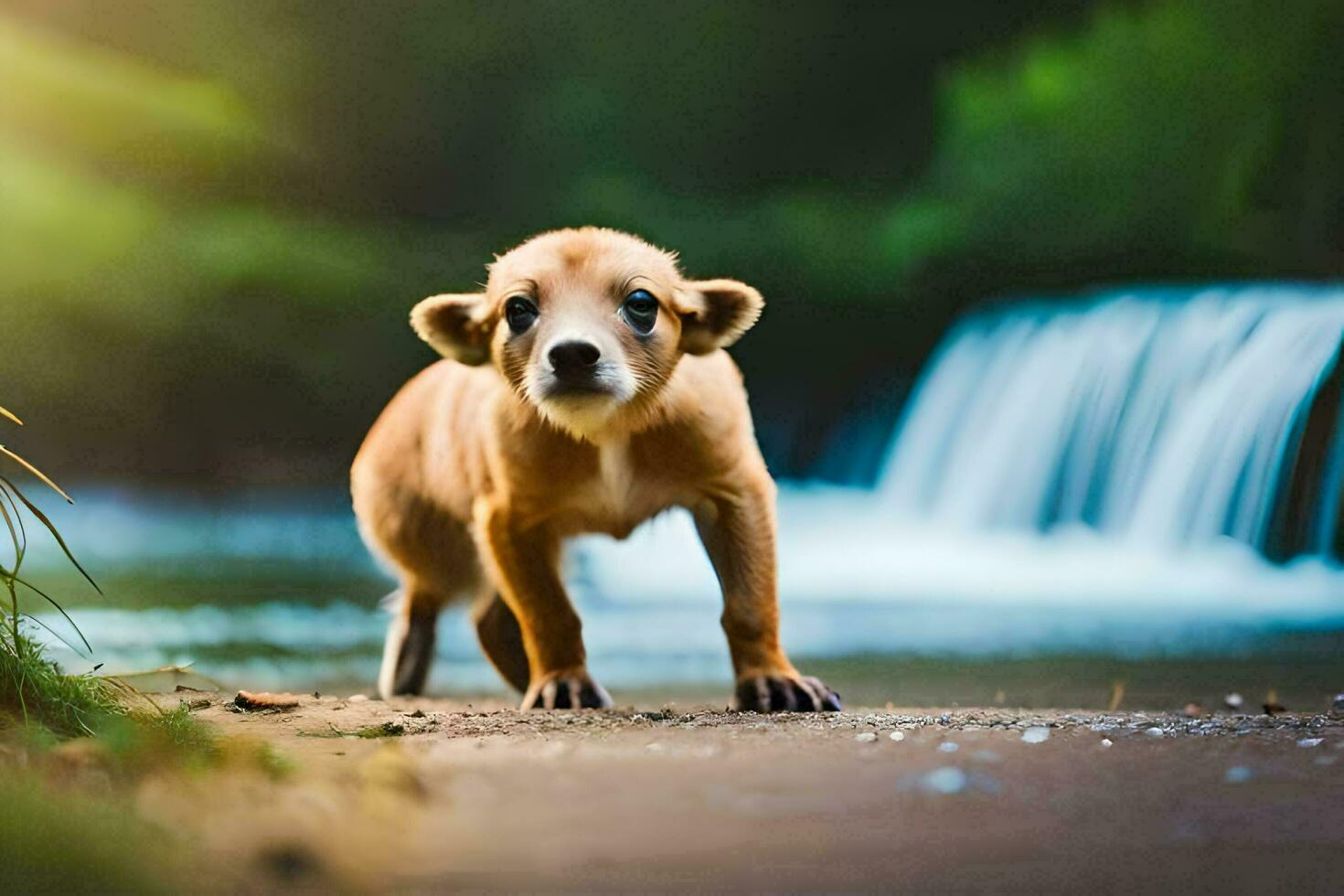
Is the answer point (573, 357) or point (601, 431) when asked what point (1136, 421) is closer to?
point (601, 431)

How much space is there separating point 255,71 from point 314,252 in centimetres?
81

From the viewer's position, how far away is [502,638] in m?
4.05

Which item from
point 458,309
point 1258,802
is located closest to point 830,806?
point 1258,802

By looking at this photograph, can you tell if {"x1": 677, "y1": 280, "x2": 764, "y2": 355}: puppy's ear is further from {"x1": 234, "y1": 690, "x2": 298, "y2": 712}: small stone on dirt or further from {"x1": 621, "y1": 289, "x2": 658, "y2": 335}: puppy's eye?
{"x1": 234, "y1": 690, "x2": 298, "y2": 712}: small stone on dirt

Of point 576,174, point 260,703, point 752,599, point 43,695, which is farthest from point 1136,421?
point 43,695

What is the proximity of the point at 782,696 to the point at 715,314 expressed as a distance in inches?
36.1

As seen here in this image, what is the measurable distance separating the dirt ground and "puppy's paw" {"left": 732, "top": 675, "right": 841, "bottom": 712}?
21.3 inches

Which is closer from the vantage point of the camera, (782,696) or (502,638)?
(782,696)

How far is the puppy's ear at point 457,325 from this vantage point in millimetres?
3193

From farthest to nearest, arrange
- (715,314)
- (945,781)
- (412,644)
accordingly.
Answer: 1. (412,644)
2. (715,314)
3. (945,781)

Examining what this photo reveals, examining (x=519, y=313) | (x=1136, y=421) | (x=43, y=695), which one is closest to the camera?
(x=43, y=695)

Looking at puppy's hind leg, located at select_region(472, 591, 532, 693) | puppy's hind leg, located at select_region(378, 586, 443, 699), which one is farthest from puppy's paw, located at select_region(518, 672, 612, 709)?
puppy's hind leg, located at select_region(378, 586, 443, 699)

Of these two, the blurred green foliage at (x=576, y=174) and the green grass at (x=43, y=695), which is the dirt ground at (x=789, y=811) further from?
the blurred green foliage at (x=576, y=174)

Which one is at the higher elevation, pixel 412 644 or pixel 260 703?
pixel 412 644
